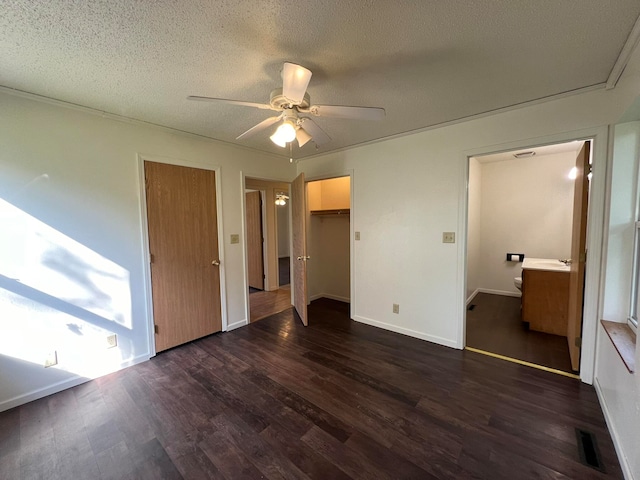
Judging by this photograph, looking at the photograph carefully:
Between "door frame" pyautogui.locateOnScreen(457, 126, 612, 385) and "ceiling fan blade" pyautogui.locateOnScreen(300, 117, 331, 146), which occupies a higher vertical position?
"ceiling fan blade" pyautogui.locateOnScreen(300, 117, 331, 146)

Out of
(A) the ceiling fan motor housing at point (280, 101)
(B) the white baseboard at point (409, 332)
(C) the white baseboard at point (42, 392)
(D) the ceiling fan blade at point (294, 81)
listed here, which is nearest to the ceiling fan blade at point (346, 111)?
(A) the ceiling fan motor housing at point (280, 101)

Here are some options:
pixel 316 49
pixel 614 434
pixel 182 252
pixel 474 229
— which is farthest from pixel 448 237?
pixel 182 252

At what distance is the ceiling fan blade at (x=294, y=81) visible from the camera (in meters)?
1.29

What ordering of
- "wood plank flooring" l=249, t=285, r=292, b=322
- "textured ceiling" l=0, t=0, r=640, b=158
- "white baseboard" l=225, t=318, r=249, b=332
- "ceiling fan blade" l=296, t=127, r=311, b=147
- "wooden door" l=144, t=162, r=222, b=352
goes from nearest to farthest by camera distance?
"textured ceiling" l=0, t=0, r=640, b=158 → "ceiling fan blade" l=296, t=127, r=311, b=147 → "wooden door" l=144, t=162, r=222, b=352 → "white baseboard" l=225, t=318, r=249, b=332 → "wood plank flooring" l=249, t=285, r=292, b=322

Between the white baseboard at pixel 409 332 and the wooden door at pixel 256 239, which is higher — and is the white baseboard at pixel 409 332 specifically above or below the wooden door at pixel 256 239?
below

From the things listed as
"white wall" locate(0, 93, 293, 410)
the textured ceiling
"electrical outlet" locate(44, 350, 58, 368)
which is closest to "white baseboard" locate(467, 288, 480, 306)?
the textured ceiling

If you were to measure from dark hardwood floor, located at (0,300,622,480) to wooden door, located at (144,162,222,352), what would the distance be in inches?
17.8

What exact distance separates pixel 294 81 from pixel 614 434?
278 cm

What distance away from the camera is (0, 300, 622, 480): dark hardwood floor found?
144 cm

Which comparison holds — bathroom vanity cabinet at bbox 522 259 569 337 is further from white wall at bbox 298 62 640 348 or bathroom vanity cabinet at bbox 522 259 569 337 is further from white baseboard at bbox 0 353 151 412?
white baseboard at bbox 0 353 151 412

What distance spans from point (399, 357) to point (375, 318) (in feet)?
2.67

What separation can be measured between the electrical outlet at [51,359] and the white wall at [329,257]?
3070 millimetres

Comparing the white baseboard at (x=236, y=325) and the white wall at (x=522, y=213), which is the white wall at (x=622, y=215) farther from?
the white baseboard at (x=236, y=325)

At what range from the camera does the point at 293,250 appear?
13.0 ft
